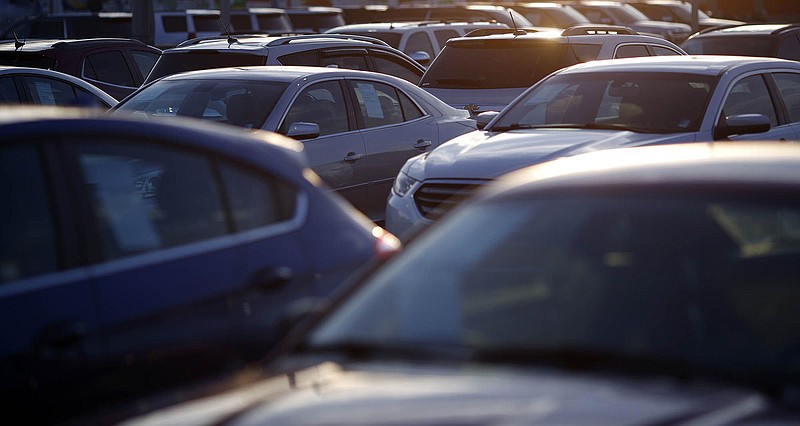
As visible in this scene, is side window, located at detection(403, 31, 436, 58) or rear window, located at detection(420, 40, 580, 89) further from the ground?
rear window, located at detection(420, 40, 580, 89)

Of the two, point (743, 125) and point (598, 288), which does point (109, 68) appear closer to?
point (743, 125)

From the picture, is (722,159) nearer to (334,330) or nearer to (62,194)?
(334,330)

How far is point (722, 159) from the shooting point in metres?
3.63

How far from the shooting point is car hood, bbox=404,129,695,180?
8578 millimetres

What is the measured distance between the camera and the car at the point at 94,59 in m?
16.0

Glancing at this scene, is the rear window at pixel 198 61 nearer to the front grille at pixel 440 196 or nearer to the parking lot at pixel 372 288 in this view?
the front grille at pixel 440 196

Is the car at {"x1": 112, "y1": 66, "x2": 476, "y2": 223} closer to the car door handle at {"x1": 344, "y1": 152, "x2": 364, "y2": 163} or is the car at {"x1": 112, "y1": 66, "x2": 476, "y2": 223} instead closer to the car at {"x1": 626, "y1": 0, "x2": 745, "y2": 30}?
the car door handle at {"x1": 344, "y1": 152, "x2": 364, "y2": 163}

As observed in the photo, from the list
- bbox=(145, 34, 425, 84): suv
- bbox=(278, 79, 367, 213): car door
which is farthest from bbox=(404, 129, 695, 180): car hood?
bbox=(145, 34, 425, 84): suv

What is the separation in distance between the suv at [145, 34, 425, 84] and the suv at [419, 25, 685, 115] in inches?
29.7

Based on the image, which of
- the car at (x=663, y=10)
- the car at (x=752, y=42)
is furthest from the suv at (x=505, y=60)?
the car at (x=663, y=10)

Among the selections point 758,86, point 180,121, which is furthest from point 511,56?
point 180,121

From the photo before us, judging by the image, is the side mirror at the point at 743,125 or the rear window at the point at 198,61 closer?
the side mirror at the point at 743,125

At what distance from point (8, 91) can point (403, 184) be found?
523 cm

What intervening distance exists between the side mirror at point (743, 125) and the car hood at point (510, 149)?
0.24 m
